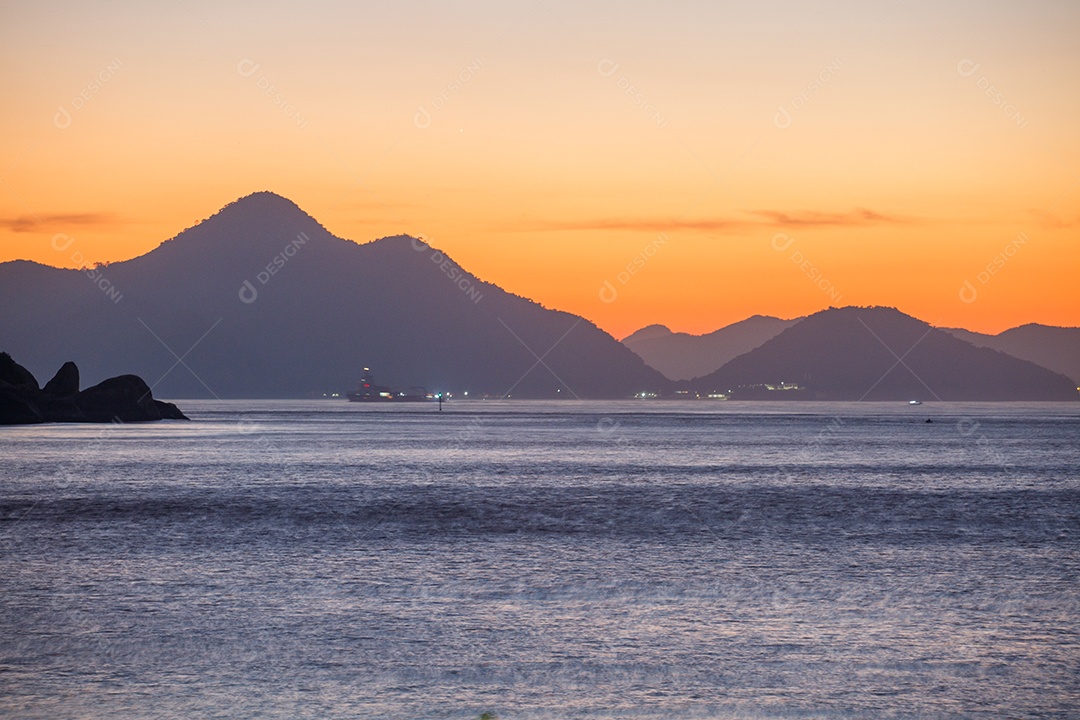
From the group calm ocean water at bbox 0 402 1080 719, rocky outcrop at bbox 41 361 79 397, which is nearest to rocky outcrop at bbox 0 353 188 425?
rocky outcrop at bbox 41 361 79 397

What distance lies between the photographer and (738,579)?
27.4 metres

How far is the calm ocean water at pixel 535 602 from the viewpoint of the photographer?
16391 mm

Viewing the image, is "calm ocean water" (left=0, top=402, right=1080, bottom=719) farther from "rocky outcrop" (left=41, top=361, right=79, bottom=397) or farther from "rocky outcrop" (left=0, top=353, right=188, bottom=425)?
"rocky outcrop" (left=41, top=361, right=79, bottom=397)

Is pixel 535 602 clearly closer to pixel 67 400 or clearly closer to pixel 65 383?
pixel 67 400

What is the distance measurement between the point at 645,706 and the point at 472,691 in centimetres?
A: 250

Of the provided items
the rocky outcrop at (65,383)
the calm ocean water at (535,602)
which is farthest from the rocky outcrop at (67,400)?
the calm ocean water at (535,602)

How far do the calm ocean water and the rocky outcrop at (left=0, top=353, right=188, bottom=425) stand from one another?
104 m

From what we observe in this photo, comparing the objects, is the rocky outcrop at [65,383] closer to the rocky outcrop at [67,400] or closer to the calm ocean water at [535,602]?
the rocky outcrop at [67,400]

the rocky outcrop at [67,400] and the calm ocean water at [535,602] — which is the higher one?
the rocky outcrop at [67,400]

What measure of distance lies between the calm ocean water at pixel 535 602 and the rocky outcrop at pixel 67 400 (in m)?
104

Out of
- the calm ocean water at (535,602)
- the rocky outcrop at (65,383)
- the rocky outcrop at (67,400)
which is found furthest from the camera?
the rocky outcrop at (65,383)

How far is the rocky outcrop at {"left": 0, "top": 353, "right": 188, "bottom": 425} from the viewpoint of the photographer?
15138cm

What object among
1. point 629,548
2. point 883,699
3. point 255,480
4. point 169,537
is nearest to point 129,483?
point 255,480

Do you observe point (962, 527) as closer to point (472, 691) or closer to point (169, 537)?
point (169, 537)
